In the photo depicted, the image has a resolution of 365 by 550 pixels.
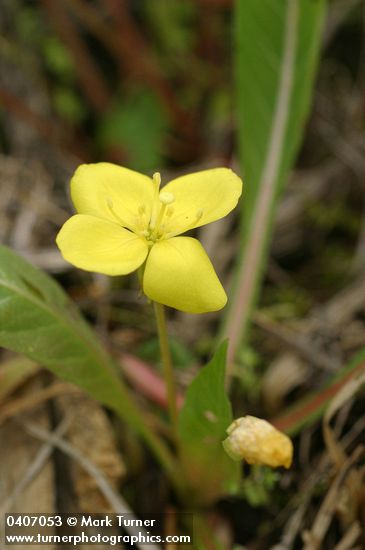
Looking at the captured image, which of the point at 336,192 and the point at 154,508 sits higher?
the point at 336,192

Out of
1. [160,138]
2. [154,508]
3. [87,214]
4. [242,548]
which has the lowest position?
[242,548]

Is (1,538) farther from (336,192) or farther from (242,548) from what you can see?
(336,192)

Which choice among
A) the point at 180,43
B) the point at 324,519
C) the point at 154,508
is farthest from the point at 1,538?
the point at 180,43

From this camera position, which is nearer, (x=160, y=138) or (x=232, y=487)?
(x=232, y=487)

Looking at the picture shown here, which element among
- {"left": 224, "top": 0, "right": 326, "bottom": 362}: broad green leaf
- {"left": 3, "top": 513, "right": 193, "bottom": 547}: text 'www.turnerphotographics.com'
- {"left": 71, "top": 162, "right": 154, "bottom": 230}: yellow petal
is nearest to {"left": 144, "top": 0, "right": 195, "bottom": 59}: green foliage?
{"left": 224, "top": 0, "right": 326, "bottom": 362}: broad green leaf

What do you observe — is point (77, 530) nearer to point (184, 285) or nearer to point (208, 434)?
point (208, 434)

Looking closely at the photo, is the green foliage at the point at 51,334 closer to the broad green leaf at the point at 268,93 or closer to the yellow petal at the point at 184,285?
the yellow petal at the point at 184,285

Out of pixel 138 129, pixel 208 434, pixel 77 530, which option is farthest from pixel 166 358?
pixel 138 129
